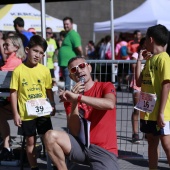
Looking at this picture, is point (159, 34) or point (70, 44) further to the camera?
point (70, 44)

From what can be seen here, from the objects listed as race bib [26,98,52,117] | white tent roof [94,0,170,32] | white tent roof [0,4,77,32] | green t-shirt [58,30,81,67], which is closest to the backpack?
white tent roof [94,0,170,32]

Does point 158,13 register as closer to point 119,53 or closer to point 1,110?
point 119,53

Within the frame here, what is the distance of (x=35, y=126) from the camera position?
5.56 meters

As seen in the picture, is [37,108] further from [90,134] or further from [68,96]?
[68,96]

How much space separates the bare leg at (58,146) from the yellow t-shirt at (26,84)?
1.05 m

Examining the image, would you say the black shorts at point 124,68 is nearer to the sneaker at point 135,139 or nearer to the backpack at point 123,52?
the sneaker at point 135,139

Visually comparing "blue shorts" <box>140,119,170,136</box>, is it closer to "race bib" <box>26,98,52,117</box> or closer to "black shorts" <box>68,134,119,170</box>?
"black shorts" <box>68,134,119,170</box>

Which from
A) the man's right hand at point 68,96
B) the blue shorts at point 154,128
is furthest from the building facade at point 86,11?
the man's right hand at point 68,96

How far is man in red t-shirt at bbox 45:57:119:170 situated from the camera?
446 centimetres

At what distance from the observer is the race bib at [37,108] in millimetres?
5402

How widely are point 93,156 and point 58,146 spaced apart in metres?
0.32

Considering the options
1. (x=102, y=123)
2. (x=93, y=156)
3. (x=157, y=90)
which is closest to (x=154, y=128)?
(x=157, y=90)

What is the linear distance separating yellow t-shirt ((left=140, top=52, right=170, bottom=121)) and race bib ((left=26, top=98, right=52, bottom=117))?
103 cm

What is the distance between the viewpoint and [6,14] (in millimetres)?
15680
